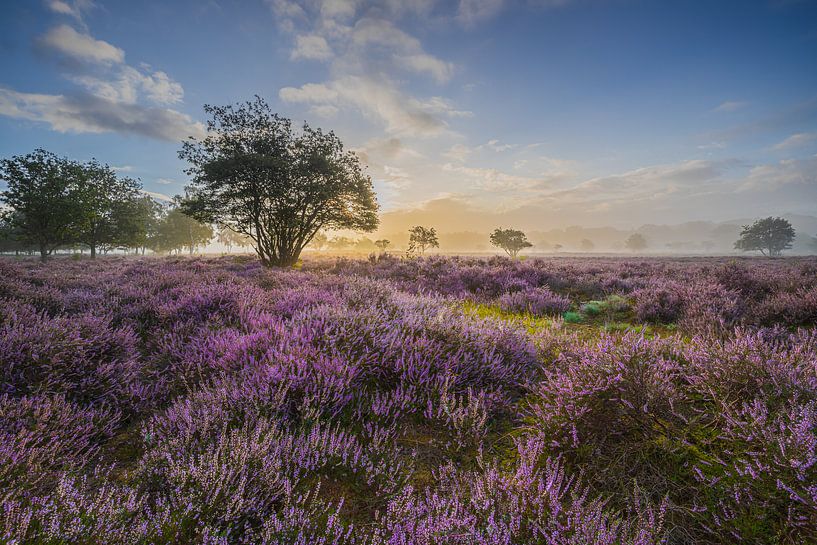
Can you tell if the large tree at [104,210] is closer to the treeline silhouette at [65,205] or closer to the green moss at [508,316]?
the treeline silhouette at [65,205]

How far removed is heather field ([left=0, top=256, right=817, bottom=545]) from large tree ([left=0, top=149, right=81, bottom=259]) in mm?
34021

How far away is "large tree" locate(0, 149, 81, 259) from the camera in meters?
26.4

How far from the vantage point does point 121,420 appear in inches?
97.0

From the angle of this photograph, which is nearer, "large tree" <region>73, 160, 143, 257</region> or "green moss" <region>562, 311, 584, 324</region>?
"green moss" <region>562, 311, 584, 324</region>

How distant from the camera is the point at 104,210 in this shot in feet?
112

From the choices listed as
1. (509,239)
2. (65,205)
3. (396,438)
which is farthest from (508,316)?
(509,239)

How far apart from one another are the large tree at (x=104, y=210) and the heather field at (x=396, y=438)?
3631 centimetres

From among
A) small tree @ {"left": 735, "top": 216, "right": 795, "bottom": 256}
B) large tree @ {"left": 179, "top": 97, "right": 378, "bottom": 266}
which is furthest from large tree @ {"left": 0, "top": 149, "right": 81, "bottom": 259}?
small tree @ {"left": 735, "top": 216, "right": 795, "bottom": 256}

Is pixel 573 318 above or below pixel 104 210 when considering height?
below

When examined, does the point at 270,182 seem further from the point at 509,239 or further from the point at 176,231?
the point at 176,231

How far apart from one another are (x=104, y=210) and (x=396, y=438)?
148 feet

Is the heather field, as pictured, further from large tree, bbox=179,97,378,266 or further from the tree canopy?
the tree canopy

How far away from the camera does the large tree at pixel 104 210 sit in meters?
30.0

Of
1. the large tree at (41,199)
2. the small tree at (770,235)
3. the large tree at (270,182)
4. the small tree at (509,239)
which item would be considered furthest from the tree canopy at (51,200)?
the small tree at (770,235)
